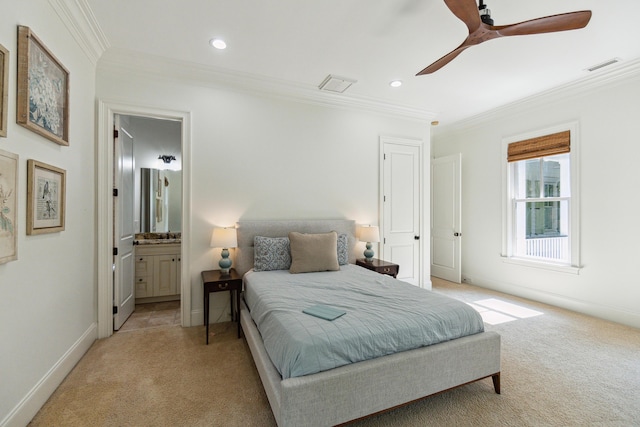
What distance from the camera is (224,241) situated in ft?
10.1

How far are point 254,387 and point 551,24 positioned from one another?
3.13 metres

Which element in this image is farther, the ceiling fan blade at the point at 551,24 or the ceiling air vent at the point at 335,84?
the ceiling air vent at the point at 335,84

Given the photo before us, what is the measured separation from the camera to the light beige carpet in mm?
1801

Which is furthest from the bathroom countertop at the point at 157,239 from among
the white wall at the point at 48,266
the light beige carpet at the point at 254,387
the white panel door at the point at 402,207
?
the white panel door at the point at 402,207

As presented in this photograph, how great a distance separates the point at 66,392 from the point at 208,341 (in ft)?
3.45

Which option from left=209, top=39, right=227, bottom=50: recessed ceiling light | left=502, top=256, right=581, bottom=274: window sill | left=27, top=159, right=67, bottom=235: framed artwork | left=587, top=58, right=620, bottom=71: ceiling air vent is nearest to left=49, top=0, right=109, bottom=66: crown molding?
left=209, top=39, right=227, bottom=50: recessed ceiling light

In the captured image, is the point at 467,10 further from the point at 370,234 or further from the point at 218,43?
the point at 370,234

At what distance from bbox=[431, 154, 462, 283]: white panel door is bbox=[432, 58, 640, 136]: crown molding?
791 mm

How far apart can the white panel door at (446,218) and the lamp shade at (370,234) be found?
1937 millimetres

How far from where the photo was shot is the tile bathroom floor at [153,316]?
10.7 ft

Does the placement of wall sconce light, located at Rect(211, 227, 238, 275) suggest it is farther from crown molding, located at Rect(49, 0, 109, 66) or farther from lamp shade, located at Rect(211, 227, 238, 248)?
crown molding, located at Rect(49, 0, 109, 66)

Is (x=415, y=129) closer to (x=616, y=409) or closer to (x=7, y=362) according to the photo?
(x=616, y=409)

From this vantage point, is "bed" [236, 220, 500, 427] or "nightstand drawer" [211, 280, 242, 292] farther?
"nightstand drawer" [211, 280, 242, 292]

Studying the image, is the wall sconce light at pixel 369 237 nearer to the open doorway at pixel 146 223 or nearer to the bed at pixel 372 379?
the bed at pixel 372 379
